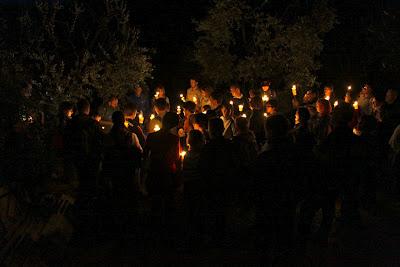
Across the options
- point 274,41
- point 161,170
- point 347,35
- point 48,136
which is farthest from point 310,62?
point 161,170

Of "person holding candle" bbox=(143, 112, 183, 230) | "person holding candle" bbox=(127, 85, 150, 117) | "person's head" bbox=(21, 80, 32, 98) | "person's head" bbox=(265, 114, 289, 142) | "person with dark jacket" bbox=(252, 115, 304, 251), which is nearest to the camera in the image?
"person with dark jacket" bbox=(252, 115, 304, 251)

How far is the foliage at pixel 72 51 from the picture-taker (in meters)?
10.7

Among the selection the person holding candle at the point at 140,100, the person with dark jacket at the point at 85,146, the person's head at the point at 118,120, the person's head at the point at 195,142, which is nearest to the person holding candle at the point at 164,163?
the person's head at the point at 195,142

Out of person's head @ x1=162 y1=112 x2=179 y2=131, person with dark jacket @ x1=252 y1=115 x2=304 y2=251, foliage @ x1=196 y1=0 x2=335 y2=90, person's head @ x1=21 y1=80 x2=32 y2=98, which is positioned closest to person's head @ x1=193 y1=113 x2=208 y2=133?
person's head @ x1=162 y1=112 x2=179 y2=131

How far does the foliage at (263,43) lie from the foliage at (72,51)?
324 cm

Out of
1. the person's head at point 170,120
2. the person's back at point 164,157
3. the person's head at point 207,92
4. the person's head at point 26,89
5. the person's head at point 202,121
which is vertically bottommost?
the person's back at point 164,157

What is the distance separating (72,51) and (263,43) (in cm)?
591

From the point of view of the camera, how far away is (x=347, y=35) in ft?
65.1

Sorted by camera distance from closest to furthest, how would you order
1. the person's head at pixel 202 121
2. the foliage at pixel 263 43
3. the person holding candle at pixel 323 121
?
the person's head at pixel 202 121 → the person holding candle at pixel 323 121 → the foliage at pixel 263 43

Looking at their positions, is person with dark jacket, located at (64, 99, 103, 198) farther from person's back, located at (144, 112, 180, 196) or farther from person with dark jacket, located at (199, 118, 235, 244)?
person with dark jacket, located at (199, 118, 235, 244)

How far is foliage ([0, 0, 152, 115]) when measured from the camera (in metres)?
10.7

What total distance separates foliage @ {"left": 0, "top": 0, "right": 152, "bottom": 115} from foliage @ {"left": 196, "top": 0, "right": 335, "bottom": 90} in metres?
3.24

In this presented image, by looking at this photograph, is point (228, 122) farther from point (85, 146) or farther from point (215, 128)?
point (215, 128)

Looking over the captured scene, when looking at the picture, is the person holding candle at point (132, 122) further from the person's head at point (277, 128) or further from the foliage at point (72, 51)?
the person's head at point (277, 128)
